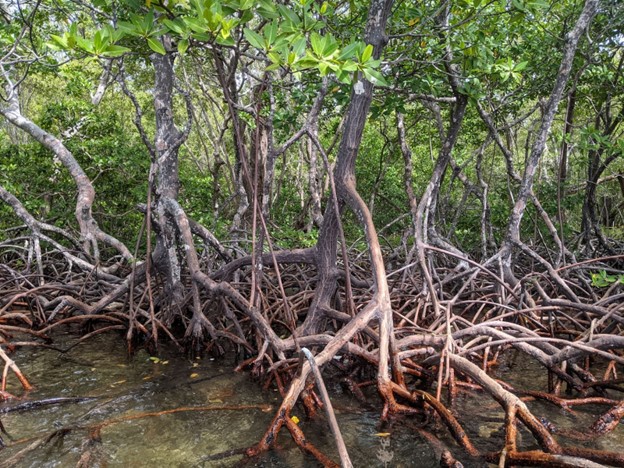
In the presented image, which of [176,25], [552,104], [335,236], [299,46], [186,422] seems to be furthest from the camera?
[552,104]

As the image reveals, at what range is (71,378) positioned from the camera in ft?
11.2

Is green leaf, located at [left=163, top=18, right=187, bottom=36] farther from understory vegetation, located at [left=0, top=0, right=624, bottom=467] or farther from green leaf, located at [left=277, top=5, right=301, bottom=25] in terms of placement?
green leaf, located at [left=277, top=5, right=301, bottom=25]

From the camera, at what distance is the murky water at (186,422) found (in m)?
2.31

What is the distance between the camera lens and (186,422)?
2.73 meters

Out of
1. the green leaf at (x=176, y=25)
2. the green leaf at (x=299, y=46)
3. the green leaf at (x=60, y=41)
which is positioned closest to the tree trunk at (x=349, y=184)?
the green leaf at (x=299, y=46)

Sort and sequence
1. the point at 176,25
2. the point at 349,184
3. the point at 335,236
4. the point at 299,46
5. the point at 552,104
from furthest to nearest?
the point at 552,104
the point at 335,236
the point at 349,184
the point at 176,25
the point at 299,46

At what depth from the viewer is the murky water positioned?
7.57ft

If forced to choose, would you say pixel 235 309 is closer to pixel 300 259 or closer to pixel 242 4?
pixel 300 259

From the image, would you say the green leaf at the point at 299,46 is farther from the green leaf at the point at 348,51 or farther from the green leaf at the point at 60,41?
the green leaf at the point at 60,41

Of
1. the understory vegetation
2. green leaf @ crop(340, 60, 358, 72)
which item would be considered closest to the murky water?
the understory vegetation

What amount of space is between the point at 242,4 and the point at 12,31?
5.01 meters

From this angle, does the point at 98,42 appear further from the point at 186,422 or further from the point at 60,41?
the point at 186,422

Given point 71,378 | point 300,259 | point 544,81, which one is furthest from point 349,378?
point 544,81

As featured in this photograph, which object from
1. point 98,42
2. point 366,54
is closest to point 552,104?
point 366,54
